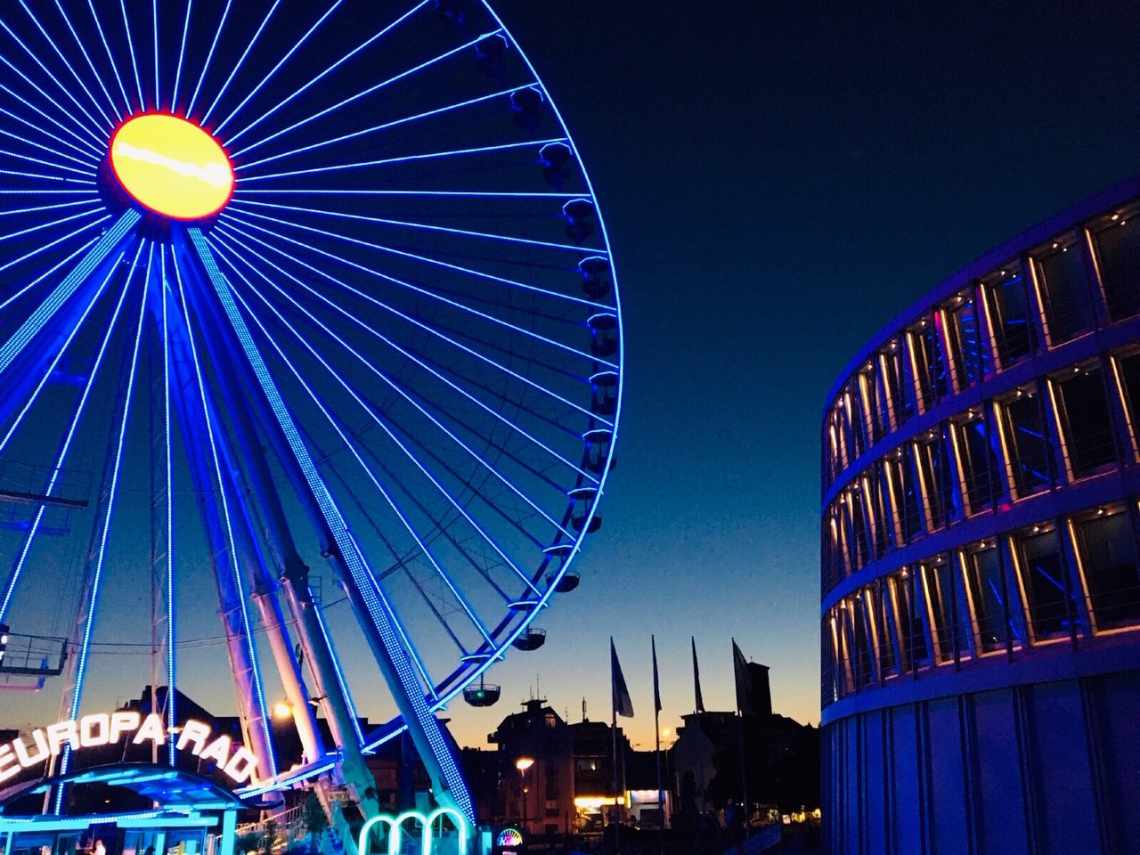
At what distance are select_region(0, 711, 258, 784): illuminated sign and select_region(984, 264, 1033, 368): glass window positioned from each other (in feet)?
72.6

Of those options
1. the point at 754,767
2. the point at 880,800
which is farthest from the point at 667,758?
the point at 880,800

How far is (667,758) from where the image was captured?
10575 centimetres

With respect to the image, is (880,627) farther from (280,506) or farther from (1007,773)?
(280,506)

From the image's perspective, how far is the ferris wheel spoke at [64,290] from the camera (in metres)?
21.7

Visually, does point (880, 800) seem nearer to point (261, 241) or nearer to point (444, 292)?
point (444, 292)

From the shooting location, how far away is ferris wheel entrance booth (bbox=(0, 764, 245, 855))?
65.9 feet

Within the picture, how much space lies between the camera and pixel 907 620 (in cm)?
3162

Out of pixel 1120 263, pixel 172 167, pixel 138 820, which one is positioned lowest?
pixel 138 820

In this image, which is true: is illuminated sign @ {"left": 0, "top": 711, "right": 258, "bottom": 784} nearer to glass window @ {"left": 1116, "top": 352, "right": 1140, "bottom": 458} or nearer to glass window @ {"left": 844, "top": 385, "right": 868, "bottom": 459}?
glass window @ {"left": 844, "top": 385, "right": 868, "bottom": 459}

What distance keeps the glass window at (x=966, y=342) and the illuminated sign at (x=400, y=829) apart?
18048mm

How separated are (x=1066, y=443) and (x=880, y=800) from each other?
11.9m

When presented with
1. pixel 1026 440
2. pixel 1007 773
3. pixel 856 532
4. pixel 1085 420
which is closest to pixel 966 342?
pixel 1026 440

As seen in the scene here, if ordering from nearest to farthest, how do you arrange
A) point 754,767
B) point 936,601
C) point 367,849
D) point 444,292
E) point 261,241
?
point 367,849, point 261,241, point 444,292, point 936,601, point 754,767

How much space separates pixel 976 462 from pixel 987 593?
372cm
